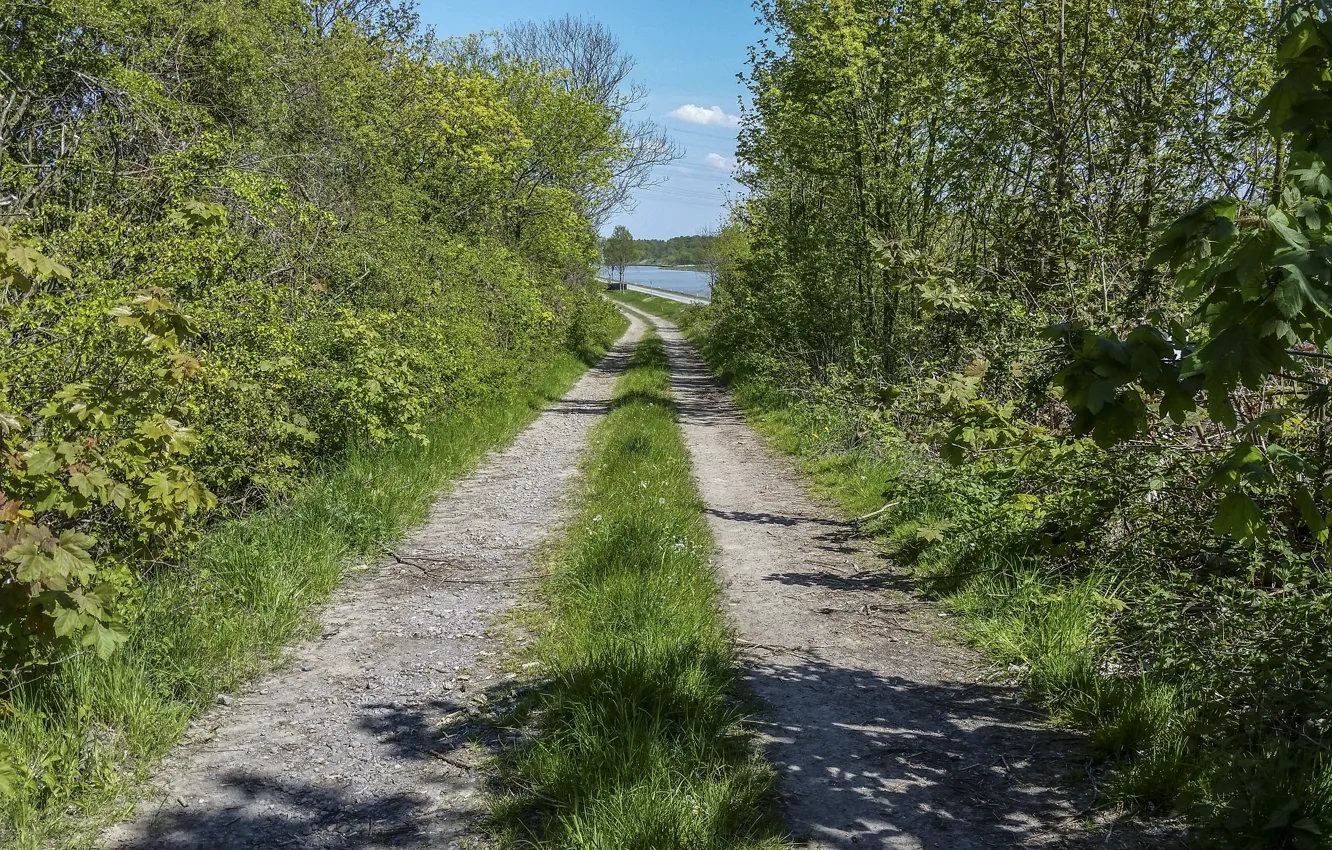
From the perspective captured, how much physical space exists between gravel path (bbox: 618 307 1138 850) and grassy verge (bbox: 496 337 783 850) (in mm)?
241

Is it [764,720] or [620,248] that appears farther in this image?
[620,248]

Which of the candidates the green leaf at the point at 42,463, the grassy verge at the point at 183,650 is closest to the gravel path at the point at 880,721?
the grassy verge at the point at 183,650

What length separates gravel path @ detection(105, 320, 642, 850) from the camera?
3693 millimetres

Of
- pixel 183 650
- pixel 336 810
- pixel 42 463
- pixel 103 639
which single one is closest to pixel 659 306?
pixel 183 650

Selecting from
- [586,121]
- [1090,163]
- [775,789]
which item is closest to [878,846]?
[775,789]

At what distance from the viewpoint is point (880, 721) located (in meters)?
4.60

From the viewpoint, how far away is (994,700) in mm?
4844

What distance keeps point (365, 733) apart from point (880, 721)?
267 centimetres

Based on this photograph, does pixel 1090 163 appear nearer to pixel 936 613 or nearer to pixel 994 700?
pixel 936 613

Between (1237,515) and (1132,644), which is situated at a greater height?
(1237,515)

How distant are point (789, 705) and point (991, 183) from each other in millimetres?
8543

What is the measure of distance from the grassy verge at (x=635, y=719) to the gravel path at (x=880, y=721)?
0.24m

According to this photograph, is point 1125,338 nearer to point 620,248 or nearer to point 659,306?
point 659,306

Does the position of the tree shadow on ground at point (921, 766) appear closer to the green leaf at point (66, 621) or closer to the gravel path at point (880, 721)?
the gravel path at point (880, 721)
